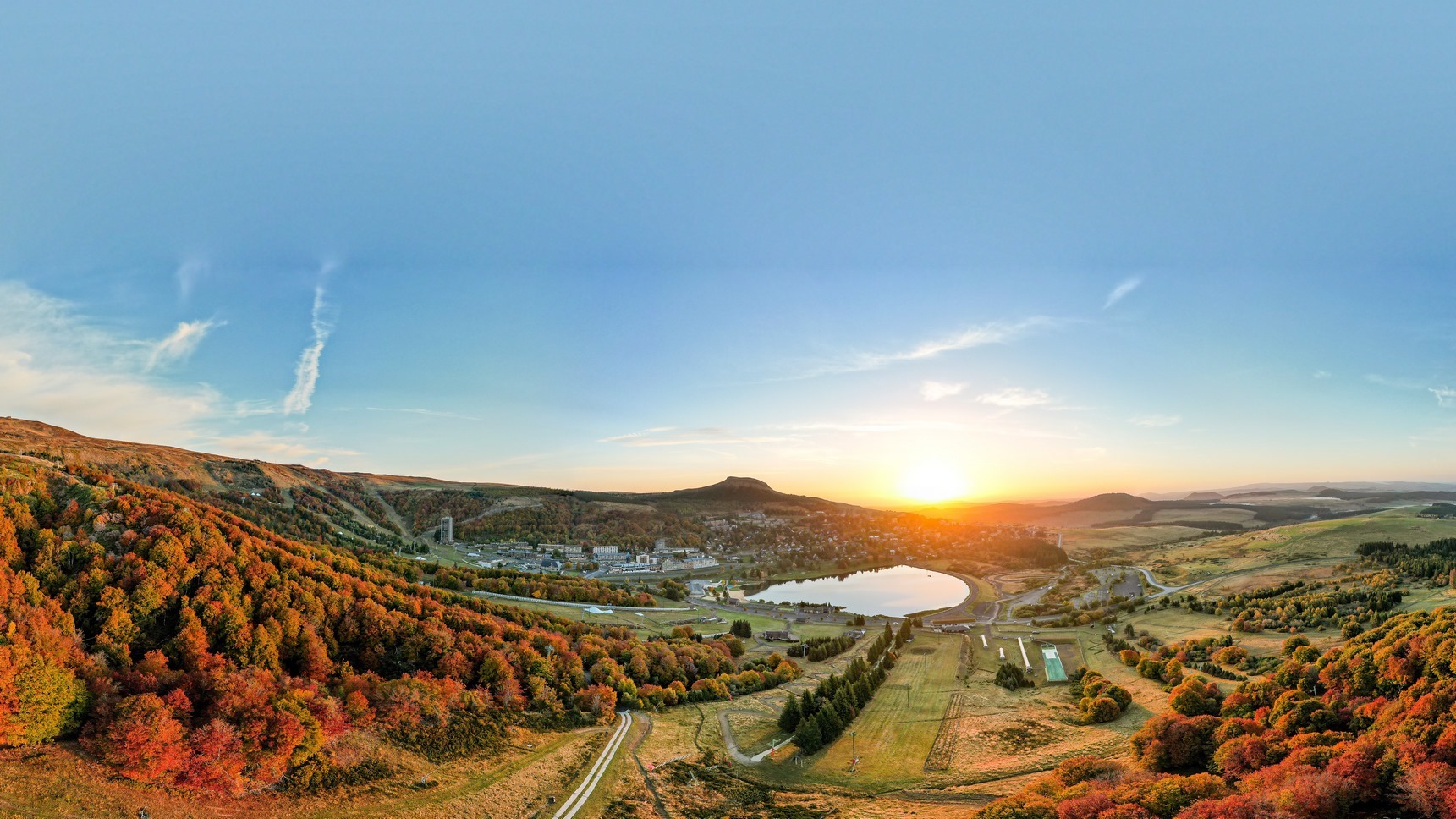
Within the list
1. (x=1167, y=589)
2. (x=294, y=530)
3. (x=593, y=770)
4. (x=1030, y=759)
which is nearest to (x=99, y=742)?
(x=593, y=770)

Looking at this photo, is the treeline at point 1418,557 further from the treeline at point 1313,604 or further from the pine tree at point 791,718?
the pine tree at point 791,718

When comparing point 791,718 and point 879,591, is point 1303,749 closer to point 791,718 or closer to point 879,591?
point 791,718

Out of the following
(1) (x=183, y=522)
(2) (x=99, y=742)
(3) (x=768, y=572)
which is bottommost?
(3) (x=768, y=572)

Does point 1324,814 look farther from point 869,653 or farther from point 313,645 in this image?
point 313,645

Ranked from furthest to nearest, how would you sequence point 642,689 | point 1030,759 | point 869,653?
point 869,653
point 642,689
point 1030,759

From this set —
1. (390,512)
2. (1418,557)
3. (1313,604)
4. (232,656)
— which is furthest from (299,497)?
(1418,557)

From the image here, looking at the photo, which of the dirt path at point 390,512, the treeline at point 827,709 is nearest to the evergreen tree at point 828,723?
the treeline at point 827,709
